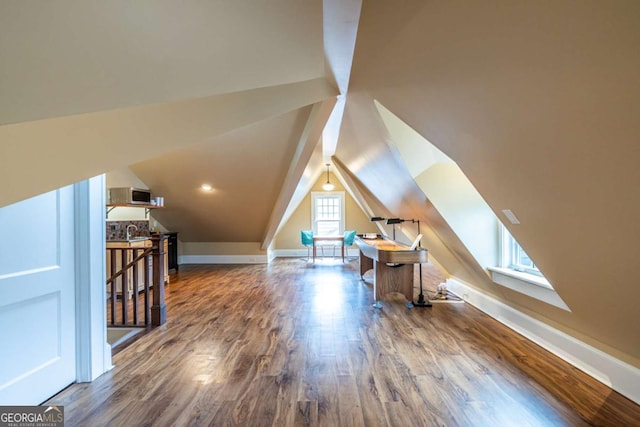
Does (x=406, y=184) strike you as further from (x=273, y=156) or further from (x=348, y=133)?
(x=273, y=156)

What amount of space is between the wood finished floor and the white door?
218 millimetres

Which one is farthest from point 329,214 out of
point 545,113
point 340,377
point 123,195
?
point 545,113

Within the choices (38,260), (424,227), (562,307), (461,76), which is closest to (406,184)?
(424,227)

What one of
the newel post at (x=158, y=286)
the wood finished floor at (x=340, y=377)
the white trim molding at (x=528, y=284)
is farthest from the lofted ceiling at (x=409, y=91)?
the newel post at (x=158, y=286)

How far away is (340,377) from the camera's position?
226cm

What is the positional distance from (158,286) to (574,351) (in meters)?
4.18

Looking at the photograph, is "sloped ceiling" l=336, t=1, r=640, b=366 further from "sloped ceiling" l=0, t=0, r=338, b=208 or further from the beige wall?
the beige wall

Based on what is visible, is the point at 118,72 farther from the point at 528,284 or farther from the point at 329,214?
the point at 329,214

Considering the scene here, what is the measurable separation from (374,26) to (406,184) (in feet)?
7.70

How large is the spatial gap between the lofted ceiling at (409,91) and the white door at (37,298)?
3.19ft

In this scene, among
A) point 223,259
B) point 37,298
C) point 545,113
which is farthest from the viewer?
point 223,259

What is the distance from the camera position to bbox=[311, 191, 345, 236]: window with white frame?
921 centimetres

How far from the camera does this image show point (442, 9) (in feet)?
4.01

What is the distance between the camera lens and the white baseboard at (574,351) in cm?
200
